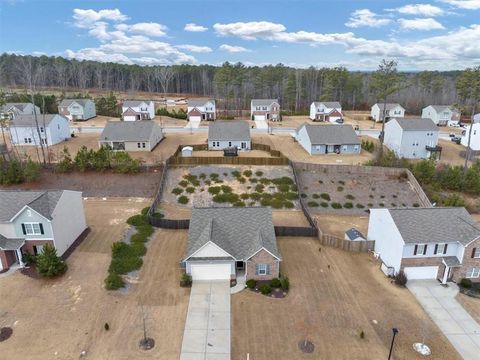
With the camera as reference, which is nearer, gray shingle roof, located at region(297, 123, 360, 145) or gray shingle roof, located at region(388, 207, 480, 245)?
gray shingle roof, located at region(388, 207, 480, 245)

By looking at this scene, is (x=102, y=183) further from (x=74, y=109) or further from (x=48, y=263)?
(x=74, y=109)

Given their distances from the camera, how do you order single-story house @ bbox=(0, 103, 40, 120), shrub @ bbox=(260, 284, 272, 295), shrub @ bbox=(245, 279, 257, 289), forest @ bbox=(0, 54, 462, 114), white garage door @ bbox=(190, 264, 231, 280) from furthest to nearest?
forest @ bbox=(0, 54, 462, 114) < single-story house @ bbox=(0, 103, 40, 120) < white garage door @ bbox=(190, 264, 231, 280) < shrub @ bbox=(245, 279, 257, 289) < shrub @ bbox=(260, 284, 272, 295)

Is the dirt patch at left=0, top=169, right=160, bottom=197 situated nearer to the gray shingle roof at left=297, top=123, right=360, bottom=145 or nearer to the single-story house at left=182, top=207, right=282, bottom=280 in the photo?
the single-story house at left=182, top=207, right=282, bottom=280

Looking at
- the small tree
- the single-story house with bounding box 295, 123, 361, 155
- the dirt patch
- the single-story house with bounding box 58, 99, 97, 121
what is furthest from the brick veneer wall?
the single-story house with bounding box 58, 99, 97, 121

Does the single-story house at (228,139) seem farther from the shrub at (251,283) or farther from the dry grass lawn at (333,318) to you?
the shrub at (251,283)

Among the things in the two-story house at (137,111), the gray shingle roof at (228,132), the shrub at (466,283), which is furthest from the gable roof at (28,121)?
the shrub at (466,283)

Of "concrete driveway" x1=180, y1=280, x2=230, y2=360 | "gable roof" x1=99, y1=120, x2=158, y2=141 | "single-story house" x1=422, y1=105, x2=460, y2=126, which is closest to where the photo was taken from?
"concrete driveway" x1=180, y1=280, x2=230, y2=360

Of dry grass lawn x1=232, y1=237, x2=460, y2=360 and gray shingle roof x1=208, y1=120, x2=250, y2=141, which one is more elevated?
gray shingle roof x1=208, y1=120, x2=250, y2=141

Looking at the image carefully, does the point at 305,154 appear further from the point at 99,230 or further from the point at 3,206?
the point at 3,206
